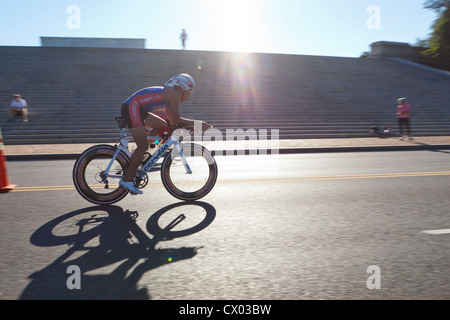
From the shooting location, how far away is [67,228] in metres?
4.16

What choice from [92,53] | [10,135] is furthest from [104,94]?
[92,53]

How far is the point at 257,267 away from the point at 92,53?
29.1m

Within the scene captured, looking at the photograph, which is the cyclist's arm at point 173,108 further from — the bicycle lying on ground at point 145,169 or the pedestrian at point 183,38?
the pedestrian at point 183,38

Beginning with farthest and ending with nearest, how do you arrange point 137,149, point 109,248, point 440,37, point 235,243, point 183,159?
point 440,37
point 183,159
point 137,149
point 235,243
point 109,248

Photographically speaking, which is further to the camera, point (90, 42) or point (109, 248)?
point (90, 42)

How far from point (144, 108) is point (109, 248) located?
2226 mm

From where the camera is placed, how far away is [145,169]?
17.1 feet

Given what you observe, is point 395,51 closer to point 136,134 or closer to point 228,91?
point 228,91

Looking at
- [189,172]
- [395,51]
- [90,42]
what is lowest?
[189,172]

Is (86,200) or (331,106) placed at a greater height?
(331,106)

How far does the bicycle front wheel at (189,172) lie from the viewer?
5340mm

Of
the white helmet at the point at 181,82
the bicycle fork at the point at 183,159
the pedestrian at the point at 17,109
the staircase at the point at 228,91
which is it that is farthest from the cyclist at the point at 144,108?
the pedestrian at the point at 17,109

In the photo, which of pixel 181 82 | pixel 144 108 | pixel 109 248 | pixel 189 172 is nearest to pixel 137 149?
pixel 144 108
